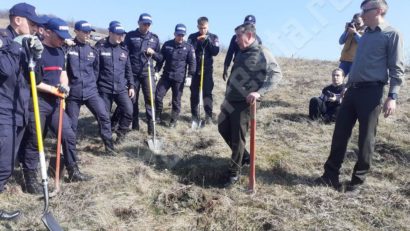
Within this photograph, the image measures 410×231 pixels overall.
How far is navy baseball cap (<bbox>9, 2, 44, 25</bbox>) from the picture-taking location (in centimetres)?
456

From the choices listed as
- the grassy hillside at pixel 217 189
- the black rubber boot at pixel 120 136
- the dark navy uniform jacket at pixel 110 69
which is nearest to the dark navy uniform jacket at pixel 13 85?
the grassy hillside at pixel 217 189

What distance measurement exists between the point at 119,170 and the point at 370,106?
361 cm

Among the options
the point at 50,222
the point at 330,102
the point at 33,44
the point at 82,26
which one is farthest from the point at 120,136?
the point at 330,102

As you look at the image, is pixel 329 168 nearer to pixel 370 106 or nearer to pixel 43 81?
pixel 370 106

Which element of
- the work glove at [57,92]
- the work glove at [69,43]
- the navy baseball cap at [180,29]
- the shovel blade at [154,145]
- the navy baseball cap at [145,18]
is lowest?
the shovel blade at [154,145]

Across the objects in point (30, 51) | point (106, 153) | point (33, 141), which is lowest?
point (106, 153)

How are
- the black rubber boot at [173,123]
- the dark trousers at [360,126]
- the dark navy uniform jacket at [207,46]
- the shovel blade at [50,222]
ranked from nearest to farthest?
1. the shovel blade at [50,222]
2. the dark trousers at [360,126]
3. the black rubber boot at [173,123]
4. the dark navy uniform jacket at [207,46]

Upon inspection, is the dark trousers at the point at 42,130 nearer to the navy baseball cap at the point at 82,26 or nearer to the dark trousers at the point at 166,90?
the navy baseball cap at the point at 82,26

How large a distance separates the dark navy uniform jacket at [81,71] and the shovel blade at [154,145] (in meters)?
1.39

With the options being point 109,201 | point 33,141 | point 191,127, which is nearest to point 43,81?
point 33,141

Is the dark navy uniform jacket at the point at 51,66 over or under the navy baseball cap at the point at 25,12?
A: under

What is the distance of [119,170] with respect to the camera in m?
5.89

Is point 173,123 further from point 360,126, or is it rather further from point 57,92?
point 360,126

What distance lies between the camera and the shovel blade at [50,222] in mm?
3837
